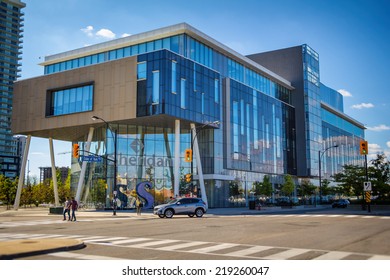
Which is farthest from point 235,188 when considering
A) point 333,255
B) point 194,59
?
point 333,255

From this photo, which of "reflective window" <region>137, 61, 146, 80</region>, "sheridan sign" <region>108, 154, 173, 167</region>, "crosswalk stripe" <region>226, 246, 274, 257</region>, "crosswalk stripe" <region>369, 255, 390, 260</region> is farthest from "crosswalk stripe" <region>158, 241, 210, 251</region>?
"sheridan sign" <region>108, 154, 173, 167</region>

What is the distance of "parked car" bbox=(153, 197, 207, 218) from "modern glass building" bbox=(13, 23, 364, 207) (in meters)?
8.98

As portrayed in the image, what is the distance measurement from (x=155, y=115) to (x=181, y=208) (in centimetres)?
1590

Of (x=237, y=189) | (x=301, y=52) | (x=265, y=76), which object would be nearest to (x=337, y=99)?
(x=301, y=52)

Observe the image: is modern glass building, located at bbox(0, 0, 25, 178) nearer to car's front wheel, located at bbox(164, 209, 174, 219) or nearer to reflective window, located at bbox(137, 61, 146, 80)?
reflective window, located at bbox(137, 61, 146, 80)

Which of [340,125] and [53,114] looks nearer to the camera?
[53,114]

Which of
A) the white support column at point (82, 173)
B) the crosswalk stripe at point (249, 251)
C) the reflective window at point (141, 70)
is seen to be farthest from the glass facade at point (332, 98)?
the crosswalk stripe at point (249, 251)

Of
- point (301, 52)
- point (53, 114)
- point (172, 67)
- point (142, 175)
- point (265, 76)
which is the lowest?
point (142, 175)

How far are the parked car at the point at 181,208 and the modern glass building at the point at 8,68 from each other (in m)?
151

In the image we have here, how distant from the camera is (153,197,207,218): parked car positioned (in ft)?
118

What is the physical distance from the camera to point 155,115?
4922 cm
